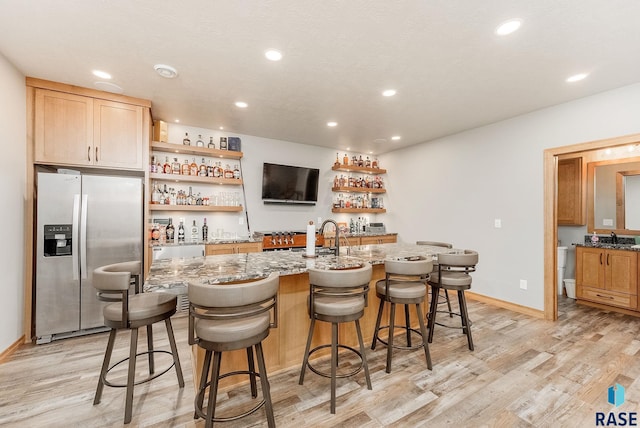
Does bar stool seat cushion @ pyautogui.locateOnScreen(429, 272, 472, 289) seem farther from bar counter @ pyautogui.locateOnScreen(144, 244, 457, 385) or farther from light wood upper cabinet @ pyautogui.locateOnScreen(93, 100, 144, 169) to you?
light wood upper cabinet @ pyautogui.locateOnScreen(93, 100, 144, 169)

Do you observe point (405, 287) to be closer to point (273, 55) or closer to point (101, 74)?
point (273, 55)

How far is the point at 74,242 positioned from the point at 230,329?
256 centimetres

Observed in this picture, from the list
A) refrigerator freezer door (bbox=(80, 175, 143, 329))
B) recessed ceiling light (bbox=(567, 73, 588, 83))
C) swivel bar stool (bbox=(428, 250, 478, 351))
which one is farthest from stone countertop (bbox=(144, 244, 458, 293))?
recessed ceiling light (bbox=(567, 73, 588, 83))

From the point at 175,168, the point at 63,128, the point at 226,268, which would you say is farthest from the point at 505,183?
the point at 63,128

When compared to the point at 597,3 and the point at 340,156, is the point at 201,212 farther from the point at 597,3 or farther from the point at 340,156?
the point at 597,3

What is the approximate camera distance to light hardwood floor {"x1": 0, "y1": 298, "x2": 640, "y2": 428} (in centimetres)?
176

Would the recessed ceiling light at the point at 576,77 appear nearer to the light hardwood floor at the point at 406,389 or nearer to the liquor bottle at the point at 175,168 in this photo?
the light hardwood floor at the point at 406,389

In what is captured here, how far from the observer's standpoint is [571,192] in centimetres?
466

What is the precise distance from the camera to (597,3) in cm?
178

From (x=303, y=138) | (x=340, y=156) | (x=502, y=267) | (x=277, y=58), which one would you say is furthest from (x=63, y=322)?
(x=502, y=267)

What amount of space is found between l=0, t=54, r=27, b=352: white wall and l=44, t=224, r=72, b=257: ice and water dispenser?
0.23 meters

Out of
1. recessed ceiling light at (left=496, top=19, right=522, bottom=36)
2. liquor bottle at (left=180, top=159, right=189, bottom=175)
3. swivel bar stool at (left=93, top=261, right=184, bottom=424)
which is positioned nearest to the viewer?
swivel bar stool at (left=93, top=261, right=184, bottom=424)

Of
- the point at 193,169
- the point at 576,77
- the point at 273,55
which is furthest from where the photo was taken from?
the point at 193,169

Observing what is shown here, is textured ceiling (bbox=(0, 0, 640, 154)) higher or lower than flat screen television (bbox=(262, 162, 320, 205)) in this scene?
higher
